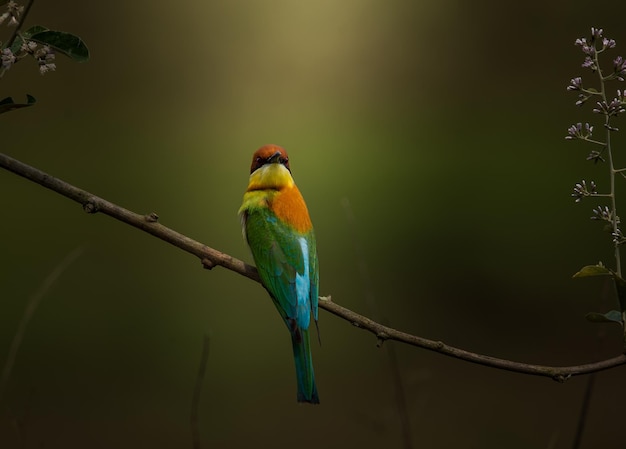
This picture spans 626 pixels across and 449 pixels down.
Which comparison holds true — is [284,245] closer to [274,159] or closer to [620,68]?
[274,159]

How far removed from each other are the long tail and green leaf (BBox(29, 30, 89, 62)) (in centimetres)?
56

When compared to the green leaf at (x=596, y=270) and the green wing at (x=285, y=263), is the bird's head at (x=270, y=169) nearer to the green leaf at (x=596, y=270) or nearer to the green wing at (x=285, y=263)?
the green wing at (x=285, y=263)

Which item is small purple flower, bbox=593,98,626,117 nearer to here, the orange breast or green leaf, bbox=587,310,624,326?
green leaf, bbox=587,310,624,326

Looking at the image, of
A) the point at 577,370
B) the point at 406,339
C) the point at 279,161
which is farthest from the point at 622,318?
the point at 279,161

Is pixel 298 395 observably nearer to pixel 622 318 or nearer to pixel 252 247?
pixel 252 247

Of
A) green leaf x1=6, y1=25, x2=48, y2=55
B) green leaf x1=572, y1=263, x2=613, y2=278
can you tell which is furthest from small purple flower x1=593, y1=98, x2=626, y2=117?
green leaf x1=6, y1=25, x2=48, y2=55

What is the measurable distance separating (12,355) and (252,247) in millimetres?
455

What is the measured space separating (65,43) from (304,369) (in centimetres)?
60

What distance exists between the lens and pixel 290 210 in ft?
4.51

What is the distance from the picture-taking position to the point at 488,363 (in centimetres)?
86

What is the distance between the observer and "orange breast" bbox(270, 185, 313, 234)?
1366 mm

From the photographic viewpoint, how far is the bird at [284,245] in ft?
3.98

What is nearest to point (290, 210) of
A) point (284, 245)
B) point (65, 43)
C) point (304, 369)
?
point (284, 245)

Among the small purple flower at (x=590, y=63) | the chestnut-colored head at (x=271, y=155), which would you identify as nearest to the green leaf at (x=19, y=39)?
the chestnut-colored head at (x=271, y=155)
